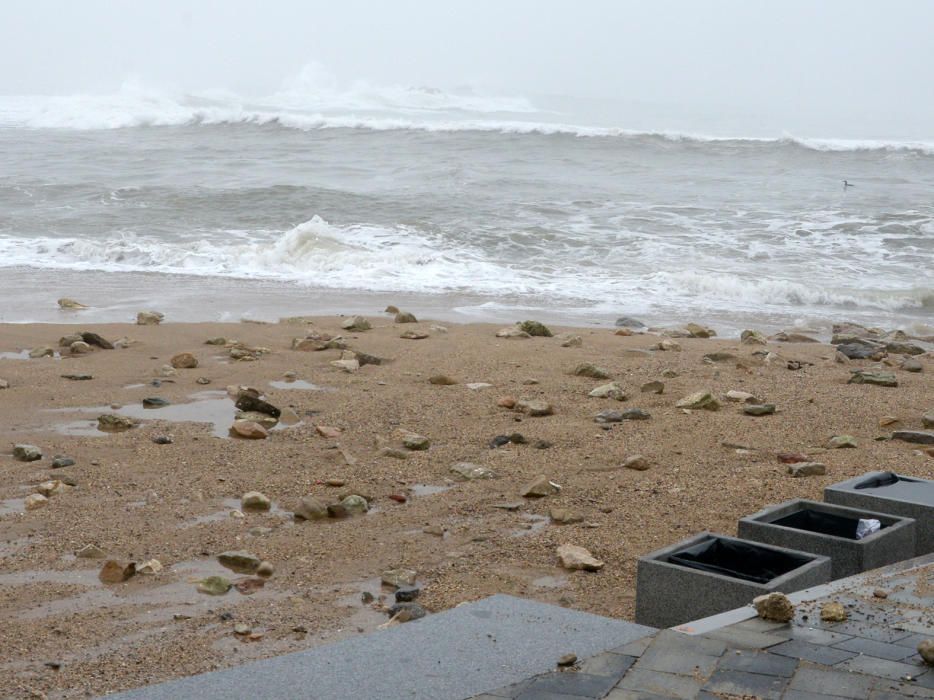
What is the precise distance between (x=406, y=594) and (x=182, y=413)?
9.86 ft

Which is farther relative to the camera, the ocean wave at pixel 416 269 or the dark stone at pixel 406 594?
the ocean wave at pixel 416 269

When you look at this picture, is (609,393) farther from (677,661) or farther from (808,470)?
(677,661)

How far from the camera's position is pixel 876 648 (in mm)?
3096

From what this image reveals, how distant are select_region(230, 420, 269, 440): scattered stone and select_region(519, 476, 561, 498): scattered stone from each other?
1.63 meters

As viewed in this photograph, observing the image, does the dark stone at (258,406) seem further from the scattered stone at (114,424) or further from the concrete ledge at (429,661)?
the concrete ledge at (429,661)

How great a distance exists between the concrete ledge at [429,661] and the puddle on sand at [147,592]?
0.94 meters

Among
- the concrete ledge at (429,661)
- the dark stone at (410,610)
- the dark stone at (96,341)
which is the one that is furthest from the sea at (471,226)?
the concrete ledge at (429,661)

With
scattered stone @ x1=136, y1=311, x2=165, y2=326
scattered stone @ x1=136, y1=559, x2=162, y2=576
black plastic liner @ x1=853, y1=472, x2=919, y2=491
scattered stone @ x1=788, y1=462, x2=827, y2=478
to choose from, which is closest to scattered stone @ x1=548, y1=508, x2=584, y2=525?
black plastic liner @ x1=853, y1=472, x2=919, y2=491

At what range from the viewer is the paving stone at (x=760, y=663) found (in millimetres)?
2947

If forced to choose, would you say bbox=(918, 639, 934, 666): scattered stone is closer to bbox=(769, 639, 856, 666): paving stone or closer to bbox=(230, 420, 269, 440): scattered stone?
bbox=(769, 639, 856, 666): paving stone

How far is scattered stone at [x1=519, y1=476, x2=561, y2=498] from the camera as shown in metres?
5.33

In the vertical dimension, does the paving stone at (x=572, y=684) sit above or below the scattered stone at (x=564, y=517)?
above

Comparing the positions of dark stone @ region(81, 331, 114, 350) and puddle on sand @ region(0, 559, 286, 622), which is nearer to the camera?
puddle on sand @ region(0, 559, 286, 622)

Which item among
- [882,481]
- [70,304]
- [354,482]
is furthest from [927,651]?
[70,304]
